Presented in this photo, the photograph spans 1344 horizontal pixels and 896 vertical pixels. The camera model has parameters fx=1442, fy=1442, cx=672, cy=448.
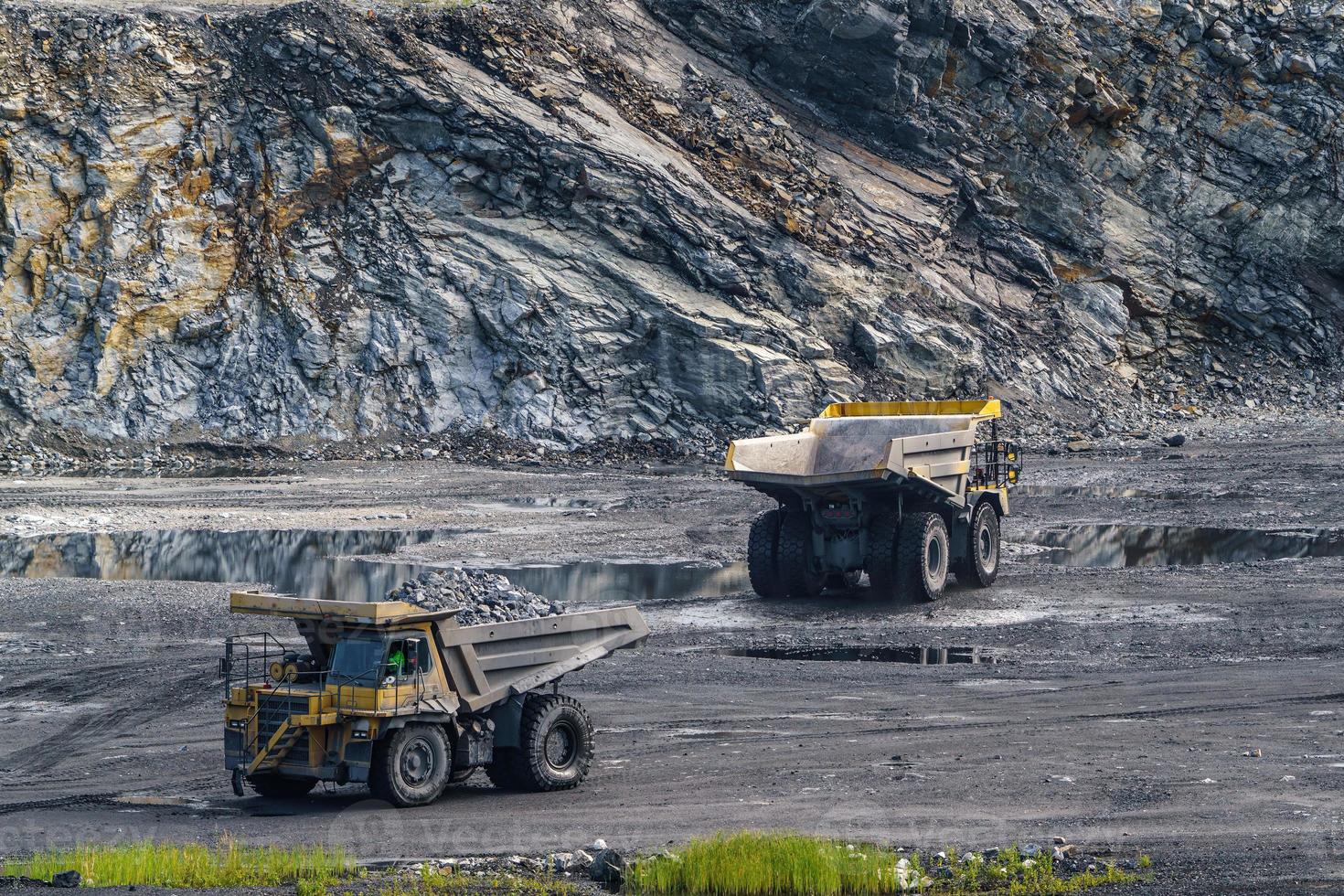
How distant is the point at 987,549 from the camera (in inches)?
783

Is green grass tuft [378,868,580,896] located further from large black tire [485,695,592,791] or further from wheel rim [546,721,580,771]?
wheel rim [546,721,580,771]

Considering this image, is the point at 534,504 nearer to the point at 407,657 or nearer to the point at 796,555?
the point at 796,555

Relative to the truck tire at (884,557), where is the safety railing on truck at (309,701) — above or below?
below

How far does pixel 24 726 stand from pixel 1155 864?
31.9 ft

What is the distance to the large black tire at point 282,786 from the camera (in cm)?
1014

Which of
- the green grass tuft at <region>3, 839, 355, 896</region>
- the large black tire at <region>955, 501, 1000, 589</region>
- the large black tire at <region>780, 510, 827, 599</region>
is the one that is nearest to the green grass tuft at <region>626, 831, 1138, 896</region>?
the green grass tuft at <region>3, 839, 355, 896</region>

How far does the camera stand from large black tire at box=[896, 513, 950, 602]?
→ 1828cm

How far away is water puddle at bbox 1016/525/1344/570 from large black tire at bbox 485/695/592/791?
41.2ft

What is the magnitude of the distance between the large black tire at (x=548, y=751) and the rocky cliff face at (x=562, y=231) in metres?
→ 24.3

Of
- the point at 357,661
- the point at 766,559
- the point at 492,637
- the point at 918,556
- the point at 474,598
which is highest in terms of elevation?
the point at 918,556

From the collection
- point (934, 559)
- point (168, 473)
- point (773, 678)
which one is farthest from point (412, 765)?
point (168, 473)

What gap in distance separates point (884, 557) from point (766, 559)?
1566mm

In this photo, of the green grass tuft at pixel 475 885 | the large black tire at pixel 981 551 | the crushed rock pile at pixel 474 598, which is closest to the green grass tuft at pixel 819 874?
the green grass tuft at pixel 475 885

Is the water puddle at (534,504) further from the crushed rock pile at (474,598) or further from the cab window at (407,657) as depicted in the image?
the cab window at (407,657)
